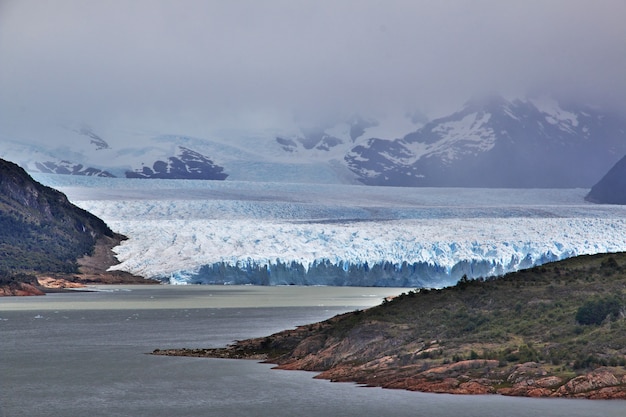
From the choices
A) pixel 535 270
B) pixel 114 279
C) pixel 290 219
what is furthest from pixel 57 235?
pixel 535 270

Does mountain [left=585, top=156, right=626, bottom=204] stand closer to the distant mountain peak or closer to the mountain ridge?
the mountain ridge

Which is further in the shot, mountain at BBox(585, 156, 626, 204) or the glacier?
mountain at BBox(585, 156, 626, 204)

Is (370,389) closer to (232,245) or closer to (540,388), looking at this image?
(540,388)

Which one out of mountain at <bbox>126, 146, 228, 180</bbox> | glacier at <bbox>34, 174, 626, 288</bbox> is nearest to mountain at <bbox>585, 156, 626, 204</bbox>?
glacier at <bbox>34, 174, 626, 288</bbox>

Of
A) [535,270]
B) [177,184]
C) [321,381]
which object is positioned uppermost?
[177,184]

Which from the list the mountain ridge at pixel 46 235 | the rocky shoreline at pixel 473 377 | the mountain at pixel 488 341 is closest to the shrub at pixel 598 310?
the mountain at pixel 488 341

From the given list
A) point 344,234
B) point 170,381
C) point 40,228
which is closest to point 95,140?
point 40,228

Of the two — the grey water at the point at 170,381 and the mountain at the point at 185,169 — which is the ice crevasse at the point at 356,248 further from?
the mountain at the point at 185,169
